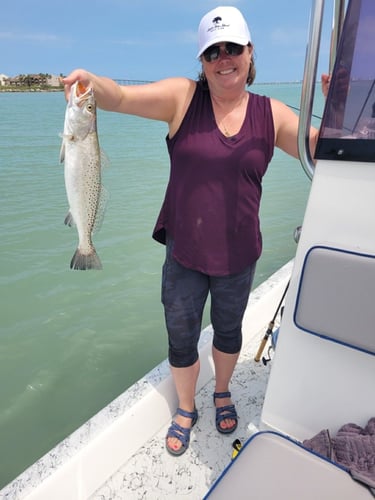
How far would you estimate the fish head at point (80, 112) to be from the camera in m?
1.58

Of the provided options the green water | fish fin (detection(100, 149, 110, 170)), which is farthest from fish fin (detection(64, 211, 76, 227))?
the green water

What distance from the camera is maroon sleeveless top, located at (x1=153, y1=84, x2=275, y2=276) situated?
5.91ft

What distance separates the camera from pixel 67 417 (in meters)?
3.22

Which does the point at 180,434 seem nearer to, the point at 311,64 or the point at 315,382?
the point at 315,382

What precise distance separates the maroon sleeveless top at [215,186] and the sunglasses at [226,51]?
19cm

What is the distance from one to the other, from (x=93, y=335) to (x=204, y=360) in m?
1.98

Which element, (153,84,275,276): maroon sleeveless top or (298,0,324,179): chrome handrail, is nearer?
(298,0,324,179): chrome handrail

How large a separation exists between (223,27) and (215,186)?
2.12 feet

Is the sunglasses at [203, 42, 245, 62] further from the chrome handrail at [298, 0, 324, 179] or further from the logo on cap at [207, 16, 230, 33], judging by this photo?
the chrome handrail at [298, 0, 324, 179]

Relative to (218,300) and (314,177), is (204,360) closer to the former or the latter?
(218,300)

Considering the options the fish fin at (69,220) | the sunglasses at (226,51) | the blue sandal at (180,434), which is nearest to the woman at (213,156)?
the sunglasses at (226,51)

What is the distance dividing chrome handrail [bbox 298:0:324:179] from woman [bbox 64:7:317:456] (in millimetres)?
140

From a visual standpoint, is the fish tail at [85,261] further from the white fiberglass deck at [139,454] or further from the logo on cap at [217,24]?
the logo on cap at [217,24]

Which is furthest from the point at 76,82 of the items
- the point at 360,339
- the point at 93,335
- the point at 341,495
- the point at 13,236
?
the point at 13,236
